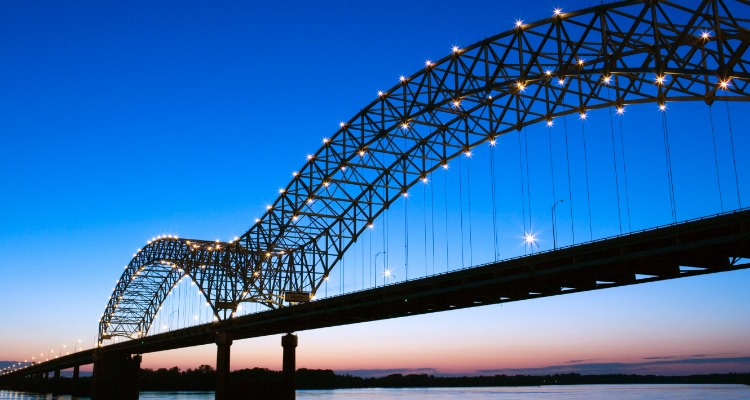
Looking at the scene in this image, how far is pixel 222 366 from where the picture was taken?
78.6 metres

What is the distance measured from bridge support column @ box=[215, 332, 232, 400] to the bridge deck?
8.89m

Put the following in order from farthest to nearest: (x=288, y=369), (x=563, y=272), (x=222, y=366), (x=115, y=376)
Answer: (x=115, y=376) → (x=222, y=366) → (x=288, y=369) → (x=563, y=272)

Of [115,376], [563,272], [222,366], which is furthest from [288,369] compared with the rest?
[115,376]

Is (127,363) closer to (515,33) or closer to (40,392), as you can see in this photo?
(40,392)

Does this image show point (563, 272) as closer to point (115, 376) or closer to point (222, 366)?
point (222, 366)

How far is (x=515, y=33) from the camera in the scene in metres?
40.7

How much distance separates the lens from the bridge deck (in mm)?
34312

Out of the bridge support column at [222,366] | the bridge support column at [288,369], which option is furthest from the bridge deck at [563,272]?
the bridge support column at [222,366]

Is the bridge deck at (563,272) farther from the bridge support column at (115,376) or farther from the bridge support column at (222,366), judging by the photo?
the bridge support column at (115,376)

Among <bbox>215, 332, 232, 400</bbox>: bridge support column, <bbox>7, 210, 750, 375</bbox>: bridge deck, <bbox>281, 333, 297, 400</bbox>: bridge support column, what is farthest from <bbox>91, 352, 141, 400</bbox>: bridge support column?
<bbox>7, 210, 750, 375</bbox>: bridge deck

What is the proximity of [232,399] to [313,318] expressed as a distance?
12.7 meters

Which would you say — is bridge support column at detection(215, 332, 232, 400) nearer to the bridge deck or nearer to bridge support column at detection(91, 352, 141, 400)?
the bridge deck

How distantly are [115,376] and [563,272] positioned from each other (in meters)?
96.9

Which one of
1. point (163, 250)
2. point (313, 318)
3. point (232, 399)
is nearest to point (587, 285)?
point (313, 318)
